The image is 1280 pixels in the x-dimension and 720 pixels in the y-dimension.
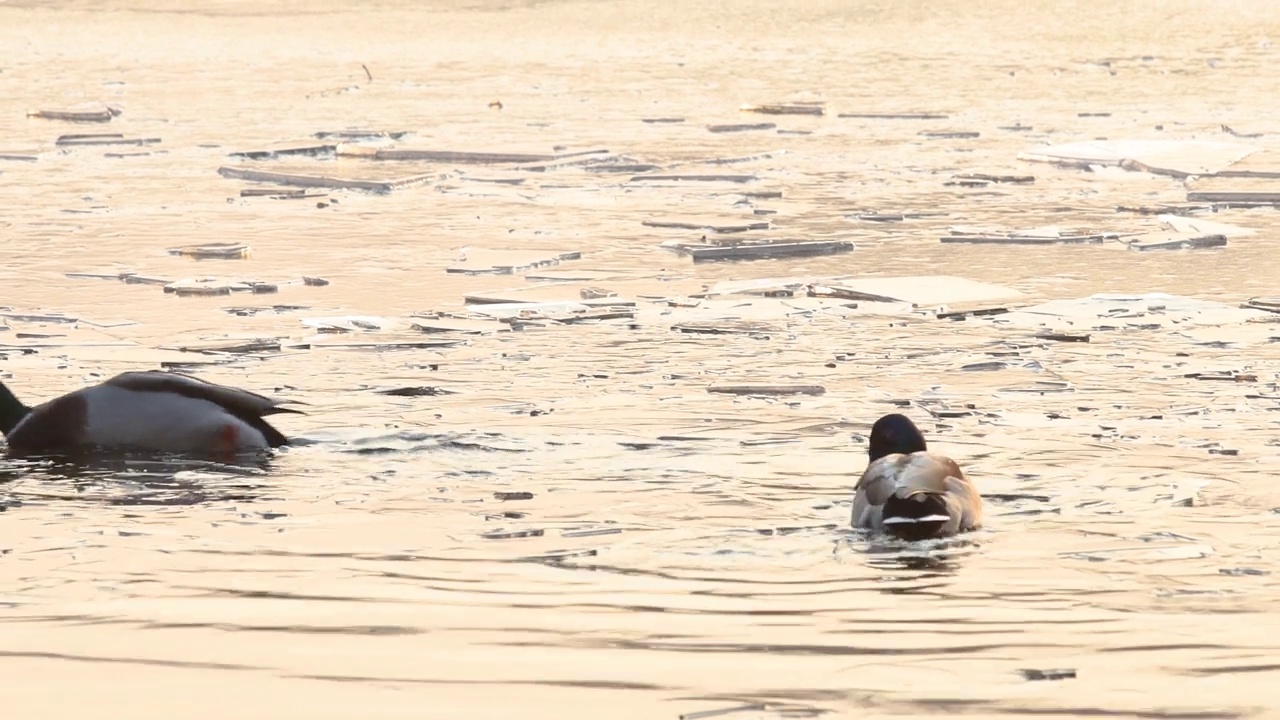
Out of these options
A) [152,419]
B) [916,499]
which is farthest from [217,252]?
[916,499]

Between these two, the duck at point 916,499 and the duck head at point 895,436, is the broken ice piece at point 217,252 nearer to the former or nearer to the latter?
the duck head at point 895,436

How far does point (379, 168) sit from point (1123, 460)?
10.2 metres

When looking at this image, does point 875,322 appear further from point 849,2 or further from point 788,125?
point 849,2

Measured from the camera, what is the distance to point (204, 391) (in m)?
7.33

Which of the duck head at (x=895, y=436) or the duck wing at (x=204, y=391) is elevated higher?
the duck wing at (x=204, y=391)

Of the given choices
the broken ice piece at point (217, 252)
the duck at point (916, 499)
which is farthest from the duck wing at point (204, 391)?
the broken ice piece at point (217, 252)

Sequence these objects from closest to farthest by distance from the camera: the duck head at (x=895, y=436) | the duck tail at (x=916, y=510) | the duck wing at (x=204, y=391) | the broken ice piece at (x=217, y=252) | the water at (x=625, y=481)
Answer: the water at (x=625, y=481), the duck tail at (x=916, y=510), the duck head at (x=895, y=436), the duck wing at (x=204, y=391), the broken ice piece at (x=217, y=252)

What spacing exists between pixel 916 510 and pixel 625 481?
1.13m

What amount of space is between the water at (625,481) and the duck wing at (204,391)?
0.73 ft

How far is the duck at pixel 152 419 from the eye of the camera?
728cm

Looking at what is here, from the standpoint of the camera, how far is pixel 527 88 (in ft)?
75.3

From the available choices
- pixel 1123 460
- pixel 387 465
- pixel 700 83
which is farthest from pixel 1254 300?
pixel 700 83

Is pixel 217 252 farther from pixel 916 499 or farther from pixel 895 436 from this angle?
pixel 916 499

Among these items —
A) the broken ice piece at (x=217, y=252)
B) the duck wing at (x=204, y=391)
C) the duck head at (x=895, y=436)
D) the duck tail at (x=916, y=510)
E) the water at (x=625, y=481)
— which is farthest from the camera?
the broken ice piece at (x=217, y=252)
